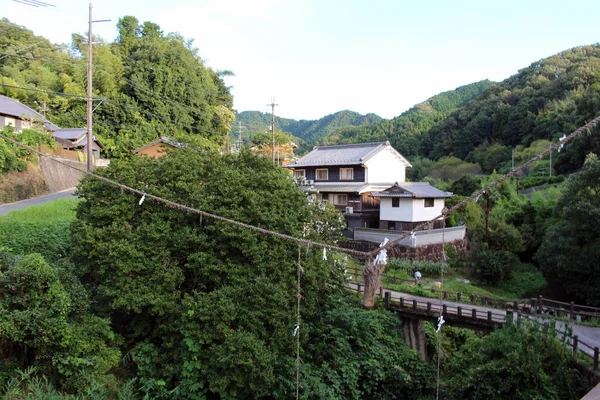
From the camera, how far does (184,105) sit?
35406 mm

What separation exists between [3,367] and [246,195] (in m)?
7.12

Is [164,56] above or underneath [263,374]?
above

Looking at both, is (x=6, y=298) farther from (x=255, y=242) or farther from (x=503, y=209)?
(x=503, y=209)

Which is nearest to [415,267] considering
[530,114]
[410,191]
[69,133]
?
[410,191]

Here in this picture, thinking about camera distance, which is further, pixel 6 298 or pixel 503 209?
pixel 503 209

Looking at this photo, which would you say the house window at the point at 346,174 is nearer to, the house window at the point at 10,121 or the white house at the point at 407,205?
the white house at the point at 407,205

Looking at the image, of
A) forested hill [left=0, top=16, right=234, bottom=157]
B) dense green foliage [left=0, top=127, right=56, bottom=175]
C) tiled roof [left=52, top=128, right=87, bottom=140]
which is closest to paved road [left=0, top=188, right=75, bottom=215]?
dense green foliage [left=0, top=127, right=56, bottom=175]

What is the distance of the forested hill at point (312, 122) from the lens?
94.6m

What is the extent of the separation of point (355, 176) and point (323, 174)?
2975 mm

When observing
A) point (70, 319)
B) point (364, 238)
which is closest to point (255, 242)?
point (70, 319)

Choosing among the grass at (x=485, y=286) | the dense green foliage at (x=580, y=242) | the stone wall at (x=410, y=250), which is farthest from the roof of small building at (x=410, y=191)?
the dense green foliage at (x=580, y=242)

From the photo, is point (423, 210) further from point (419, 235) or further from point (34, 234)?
point (34, 234)

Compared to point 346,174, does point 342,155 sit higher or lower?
higher

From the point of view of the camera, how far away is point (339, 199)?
29016 mm
